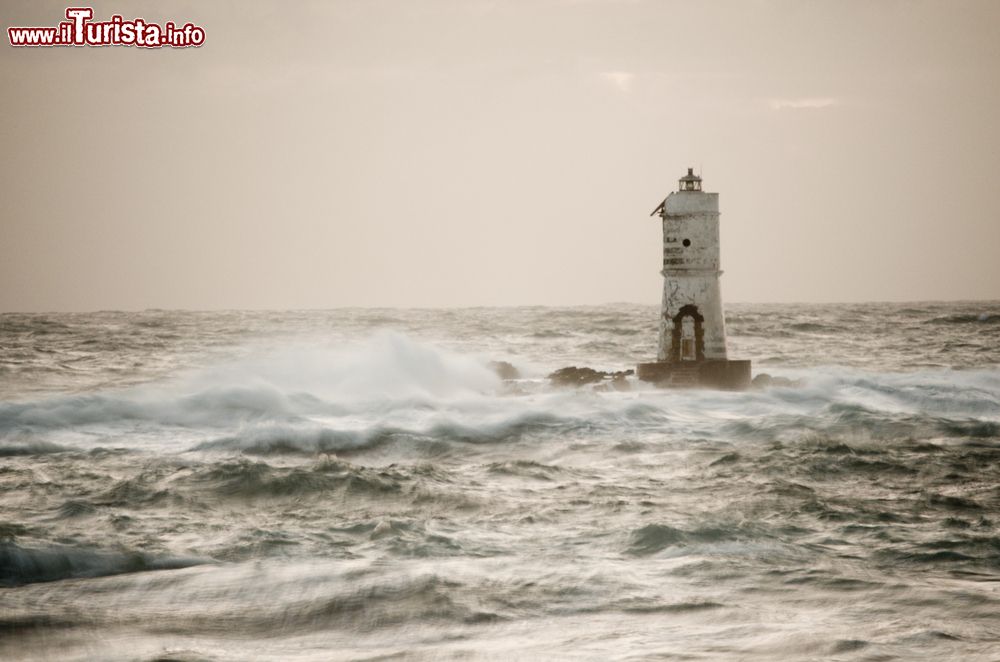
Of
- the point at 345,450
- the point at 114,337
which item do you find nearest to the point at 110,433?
the point at 345,450

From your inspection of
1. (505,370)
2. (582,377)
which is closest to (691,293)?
(582,377)

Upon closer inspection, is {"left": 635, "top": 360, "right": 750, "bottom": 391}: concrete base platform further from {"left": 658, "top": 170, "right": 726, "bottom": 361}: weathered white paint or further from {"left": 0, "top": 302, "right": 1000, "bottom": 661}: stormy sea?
{"left": 658, "top": 170, "right": 726, "bottom": 361}: weathered white paint

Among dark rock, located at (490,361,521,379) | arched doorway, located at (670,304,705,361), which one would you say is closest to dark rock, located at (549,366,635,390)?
arched doorway, located at (670,304,705,361)

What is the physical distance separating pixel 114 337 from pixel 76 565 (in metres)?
40.7

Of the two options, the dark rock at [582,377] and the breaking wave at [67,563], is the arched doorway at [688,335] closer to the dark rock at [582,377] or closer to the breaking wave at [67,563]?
the dark rock at [582,377]

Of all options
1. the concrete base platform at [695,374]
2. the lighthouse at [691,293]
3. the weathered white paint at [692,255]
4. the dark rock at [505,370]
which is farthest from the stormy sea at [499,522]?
the dark rock at [505,370]

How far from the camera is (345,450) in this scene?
16.7 metres

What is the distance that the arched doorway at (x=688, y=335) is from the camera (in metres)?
21.3

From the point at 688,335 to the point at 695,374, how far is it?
79 centimetres

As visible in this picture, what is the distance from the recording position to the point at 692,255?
2108 cm

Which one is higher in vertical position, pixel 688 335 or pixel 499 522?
pixel 688 335

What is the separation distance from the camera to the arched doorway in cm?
2134

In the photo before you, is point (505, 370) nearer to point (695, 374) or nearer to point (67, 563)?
point (695, 374)

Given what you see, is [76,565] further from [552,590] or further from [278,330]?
[278,330]
